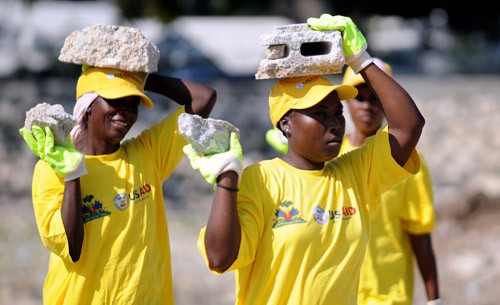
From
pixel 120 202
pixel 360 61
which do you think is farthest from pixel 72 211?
pixel 360 61

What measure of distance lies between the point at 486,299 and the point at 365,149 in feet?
15.3

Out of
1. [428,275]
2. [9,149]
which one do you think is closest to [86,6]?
[9,149]

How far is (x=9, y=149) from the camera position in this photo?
11.9m

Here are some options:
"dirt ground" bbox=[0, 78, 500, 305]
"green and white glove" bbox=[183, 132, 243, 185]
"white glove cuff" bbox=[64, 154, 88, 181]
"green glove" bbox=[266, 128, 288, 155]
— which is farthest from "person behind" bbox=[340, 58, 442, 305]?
"dirt ground" bbox=[0, 78, 500, 305]

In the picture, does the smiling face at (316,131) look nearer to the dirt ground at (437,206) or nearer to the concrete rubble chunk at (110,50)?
the concrete rubble chunk at (110,50)

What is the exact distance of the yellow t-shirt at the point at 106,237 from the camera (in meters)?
4.17

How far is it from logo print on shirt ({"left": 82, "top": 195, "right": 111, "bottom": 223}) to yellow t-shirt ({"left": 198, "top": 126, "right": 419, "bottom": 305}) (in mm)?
726

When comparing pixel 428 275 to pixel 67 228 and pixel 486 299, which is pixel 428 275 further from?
pixel 486 299

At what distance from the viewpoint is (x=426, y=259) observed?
5.23 meters

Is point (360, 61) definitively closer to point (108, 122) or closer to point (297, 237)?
point (297, 237)

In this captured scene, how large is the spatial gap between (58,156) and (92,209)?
1.02 ft

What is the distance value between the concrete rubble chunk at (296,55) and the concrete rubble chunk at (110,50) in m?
0.78

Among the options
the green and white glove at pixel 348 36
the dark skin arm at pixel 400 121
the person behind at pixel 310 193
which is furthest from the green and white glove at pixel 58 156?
the dark skin arm at pixel 400 121

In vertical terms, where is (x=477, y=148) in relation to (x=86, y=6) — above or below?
above
